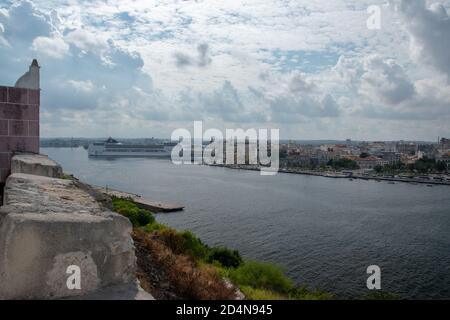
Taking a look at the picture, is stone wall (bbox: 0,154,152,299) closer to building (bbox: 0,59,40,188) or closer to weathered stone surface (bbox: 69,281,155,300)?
weathered stone surface (bbox: 69,281,155,300)

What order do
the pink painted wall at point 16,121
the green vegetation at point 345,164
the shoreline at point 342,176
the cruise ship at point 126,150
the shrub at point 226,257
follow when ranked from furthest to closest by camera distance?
the cruise ship at point 126,150, the green vegetation at point 345,164, the shoreline at point 342,176, the shrub at point 226,257, the pink painted wall at point 16,121

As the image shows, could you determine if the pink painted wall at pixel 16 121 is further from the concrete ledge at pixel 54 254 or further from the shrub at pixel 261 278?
the shrub at pixel 261 278

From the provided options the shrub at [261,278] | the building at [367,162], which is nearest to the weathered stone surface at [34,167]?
the shrub at [261,278]

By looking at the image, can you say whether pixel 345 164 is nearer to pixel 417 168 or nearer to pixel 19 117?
pixel 417 168

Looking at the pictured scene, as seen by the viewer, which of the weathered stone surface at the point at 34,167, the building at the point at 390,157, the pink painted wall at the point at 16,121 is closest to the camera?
the weathered stone surface at the point at 34,167

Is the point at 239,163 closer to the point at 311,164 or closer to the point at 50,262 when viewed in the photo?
the point at 311,164

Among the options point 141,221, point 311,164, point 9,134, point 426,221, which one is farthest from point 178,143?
point 9,134

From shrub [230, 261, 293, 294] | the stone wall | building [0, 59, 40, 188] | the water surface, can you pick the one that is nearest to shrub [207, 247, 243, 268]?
the water surface
